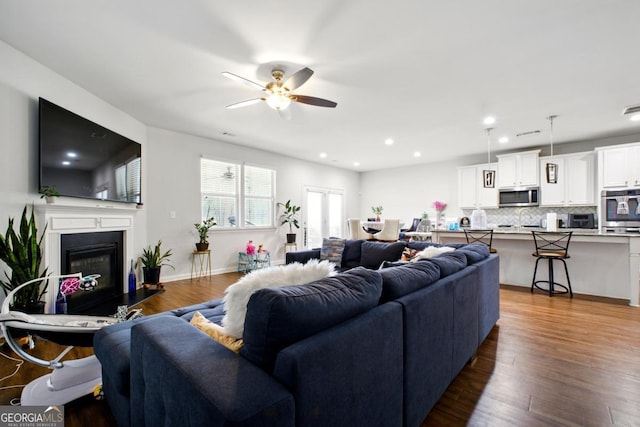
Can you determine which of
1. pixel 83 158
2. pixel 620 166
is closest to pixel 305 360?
pixel 83 158

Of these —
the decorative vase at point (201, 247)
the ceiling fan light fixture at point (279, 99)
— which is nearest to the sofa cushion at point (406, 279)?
the ceiling fan light fixture at point (279, 99)

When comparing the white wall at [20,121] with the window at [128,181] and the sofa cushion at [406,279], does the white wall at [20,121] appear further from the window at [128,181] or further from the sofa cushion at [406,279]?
the sofa cushion at [406,279]

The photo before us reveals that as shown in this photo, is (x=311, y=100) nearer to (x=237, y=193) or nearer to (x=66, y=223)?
(x=66, y=223)

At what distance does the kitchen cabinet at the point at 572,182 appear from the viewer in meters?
5.31

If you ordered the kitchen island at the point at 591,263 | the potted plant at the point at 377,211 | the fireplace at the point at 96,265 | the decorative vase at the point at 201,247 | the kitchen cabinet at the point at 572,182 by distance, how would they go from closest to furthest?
1. the fireplace at the point at 96,265
2. the kitchen island at the point at 591,263
3. the decorative vase at the point at 201,247
4. the kitchen cabinet at the point at 572,182
5. the potted plant at the point at 377,211

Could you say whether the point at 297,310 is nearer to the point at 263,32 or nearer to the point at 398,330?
the point at 398,330

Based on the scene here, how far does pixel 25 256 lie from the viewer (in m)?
2.50

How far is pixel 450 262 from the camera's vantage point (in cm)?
205

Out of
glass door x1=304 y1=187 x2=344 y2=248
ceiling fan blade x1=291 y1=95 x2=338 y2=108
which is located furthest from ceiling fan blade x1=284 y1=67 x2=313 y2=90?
glass door x1=304 y1=187 x2=344 y2=248

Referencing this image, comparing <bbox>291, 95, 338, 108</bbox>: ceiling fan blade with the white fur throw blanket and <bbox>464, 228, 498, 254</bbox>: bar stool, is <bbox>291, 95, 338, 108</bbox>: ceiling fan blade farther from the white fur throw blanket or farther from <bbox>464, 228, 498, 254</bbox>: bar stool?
<bbox>464, 228, 498, 254</bbox>: bar stool

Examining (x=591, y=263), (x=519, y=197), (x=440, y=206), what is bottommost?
(x=591, y=263)

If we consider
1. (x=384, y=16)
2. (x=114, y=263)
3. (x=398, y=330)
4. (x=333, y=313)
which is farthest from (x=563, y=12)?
(x=114, y=263)

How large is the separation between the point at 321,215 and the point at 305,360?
23.7ft

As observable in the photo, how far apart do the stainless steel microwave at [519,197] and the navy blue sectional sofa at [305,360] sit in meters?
5.47
